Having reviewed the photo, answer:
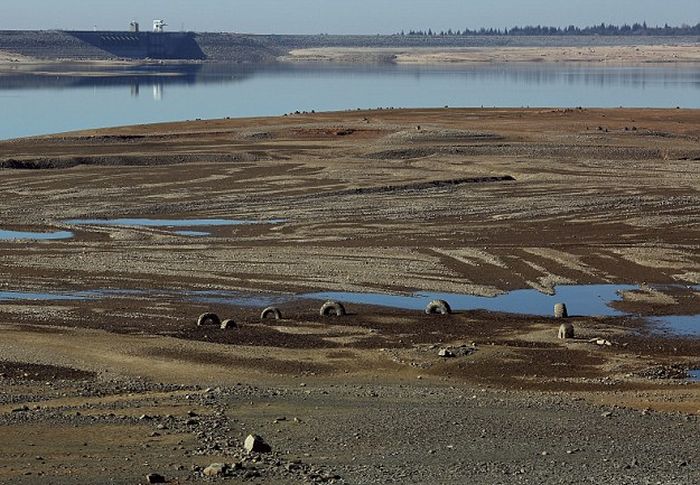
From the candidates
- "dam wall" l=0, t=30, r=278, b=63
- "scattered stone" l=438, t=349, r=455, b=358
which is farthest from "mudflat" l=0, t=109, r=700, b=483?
"dam wall" l=0, t=30, r=278, b=63

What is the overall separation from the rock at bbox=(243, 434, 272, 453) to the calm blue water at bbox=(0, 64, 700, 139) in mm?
49761

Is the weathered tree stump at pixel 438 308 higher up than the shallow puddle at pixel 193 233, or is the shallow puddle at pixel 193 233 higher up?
the weathered tree stump at pixel 438 308

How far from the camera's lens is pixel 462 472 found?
1373cm

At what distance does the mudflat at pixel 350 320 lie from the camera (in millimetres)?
14641

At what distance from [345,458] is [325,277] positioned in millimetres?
13049

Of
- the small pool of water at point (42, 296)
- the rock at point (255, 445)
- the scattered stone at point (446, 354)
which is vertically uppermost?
the rock at point (255, 445)

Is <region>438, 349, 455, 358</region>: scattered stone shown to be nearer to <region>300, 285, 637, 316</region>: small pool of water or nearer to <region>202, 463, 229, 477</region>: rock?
A: <region>300, 285, 637, 316</region>: small pool of water

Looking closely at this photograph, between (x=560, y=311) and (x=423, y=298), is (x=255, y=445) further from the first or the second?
(x=423, y=298)

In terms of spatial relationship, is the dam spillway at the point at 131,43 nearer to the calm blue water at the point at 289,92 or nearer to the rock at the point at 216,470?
the calm blue water at the point at 289,92

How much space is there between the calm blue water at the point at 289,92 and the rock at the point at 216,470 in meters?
50.7

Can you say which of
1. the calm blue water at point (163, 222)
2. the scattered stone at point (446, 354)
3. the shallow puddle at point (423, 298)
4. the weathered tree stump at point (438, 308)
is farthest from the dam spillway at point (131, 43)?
the scattered stone at point (446, 354)

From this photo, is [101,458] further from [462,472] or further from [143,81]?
[143,81]

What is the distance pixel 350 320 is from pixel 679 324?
18.6 feet

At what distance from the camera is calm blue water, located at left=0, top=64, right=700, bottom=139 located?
78438 millimetres
